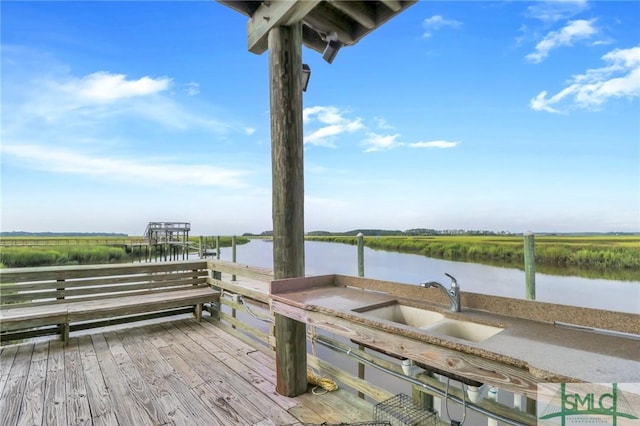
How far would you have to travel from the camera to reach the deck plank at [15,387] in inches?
77.4

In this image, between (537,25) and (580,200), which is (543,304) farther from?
(537,25)

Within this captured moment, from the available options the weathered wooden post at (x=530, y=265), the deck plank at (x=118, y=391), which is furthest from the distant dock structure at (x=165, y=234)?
the weathered wooden post at (x=530, y=265)

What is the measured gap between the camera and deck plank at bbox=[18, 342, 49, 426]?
195 cm

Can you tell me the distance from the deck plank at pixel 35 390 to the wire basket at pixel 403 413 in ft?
7.03

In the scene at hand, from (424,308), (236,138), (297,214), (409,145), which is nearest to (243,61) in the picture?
(236,138)

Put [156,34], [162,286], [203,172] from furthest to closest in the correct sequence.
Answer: [203,172] → [156,34] → [162,286]

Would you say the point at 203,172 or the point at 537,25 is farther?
the point at 203,172

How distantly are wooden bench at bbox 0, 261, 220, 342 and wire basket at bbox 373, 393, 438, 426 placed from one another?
280cm

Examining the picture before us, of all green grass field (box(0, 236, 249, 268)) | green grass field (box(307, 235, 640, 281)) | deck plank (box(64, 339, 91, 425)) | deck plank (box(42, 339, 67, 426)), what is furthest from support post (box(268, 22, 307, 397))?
green grass field (box(0, 236, 249, 268))

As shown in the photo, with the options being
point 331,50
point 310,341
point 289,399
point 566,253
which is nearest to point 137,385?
point 289,399

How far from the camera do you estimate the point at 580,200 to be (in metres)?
2.87

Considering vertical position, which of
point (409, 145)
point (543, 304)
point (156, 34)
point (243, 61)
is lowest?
point (543, 304)

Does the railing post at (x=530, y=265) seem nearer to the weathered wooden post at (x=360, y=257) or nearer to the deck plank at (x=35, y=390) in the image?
the weathered wooden post at (x=360, y=257)

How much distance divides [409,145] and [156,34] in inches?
176
